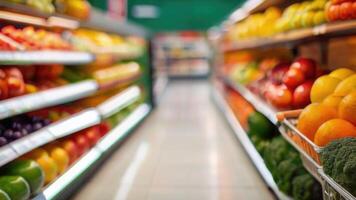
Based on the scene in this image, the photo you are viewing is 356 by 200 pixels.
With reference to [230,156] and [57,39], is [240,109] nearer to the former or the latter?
[230,156]

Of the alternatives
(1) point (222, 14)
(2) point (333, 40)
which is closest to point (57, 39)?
(2) point (333, 40)

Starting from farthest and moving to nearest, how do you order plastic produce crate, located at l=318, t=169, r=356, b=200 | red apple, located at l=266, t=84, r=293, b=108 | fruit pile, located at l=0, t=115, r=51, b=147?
red apple, located at l=266, t=84, r=293, b=108, fruit pile, located at l=0, t=115, r=51, b=147, plastic produce crate, located at l=318, t=169, r=356, b=200

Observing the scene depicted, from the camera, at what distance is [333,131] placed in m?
1.82

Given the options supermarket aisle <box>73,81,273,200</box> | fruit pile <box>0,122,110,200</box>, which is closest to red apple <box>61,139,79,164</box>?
fruit pile <box>0,122,110,200</box>

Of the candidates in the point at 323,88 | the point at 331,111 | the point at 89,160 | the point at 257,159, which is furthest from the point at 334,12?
the point at 89,160

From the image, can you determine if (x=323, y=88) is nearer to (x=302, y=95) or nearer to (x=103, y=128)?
(x=302, y=95)

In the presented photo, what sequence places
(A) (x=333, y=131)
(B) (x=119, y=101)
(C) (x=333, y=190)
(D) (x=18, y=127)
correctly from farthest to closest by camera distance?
(B) (x=119, y=101)
(D) (x=18, y=127)
(A) (x=333, y=131)
(C) (x=333, y=190)

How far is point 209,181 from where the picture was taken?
3.37m

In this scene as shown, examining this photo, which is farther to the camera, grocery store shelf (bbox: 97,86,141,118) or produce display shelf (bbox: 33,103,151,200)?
grocery store shelf (bbox: 97,86,141,118)

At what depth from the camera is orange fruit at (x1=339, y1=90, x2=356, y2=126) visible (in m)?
1.80

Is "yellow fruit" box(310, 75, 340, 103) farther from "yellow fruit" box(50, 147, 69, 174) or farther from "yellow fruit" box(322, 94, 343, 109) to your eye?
"yellow fruit" box(50, 147, 69, 174)

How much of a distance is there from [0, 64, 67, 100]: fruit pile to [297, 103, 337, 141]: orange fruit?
1.75 meters

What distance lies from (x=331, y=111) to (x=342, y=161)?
0.48 meters

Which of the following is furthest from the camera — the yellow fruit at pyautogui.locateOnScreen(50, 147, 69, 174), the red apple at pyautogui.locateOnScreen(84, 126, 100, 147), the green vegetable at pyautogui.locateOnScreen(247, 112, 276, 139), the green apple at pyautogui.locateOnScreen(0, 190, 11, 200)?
the red apple at pyautogui.locateOnScreen(84, 126, 100, 147)
